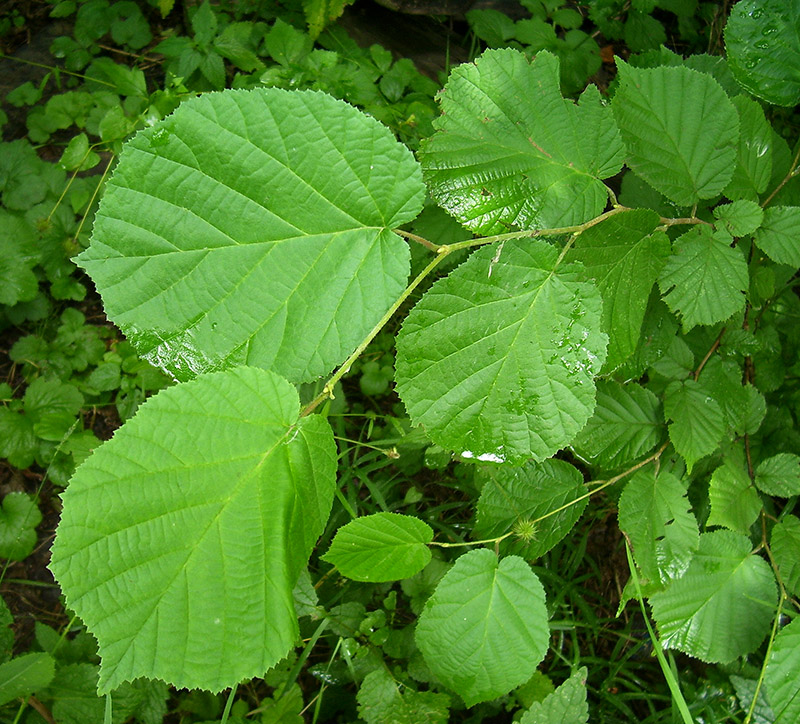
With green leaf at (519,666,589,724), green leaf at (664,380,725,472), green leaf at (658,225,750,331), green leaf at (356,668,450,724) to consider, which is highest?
green leaf at (658,225,750,331)

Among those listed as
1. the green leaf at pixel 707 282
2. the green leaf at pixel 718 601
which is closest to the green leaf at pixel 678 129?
the green leaf at pixel 707 282

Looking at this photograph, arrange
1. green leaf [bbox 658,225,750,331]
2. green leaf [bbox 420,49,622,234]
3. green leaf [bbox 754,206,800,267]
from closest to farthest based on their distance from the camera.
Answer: green leaf [bbox 420,49,622,234] < green leaf [bbox 658,225,750,331] < green leaf [bbox 754,206,800,267]

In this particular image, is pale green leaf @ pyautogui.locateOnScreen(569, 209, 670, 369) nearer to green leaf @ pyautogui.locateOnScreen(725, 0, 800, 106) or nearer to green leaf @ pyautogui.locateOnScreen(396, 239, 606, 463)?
green leaf @ pyautogui.locateOnScreen(396, 239, 606, 463)

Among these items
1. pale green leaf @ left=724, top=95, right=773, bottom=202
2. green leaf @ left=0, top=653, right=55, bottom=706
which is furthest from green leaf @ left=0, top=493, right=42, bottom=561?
pale green leaf @ left=724, top=95, right=773, bottom=202

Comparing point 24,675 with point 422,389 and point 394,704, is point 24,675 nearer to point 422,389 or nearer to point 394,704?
point 394,704

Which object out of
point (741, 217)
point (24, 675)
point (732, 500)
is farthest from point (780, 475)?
point (24, 675)

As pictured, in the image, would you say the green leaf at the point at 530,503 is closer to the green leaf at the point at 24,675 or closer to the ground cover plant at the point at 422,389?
the ground cover plant at the point at 422,389
